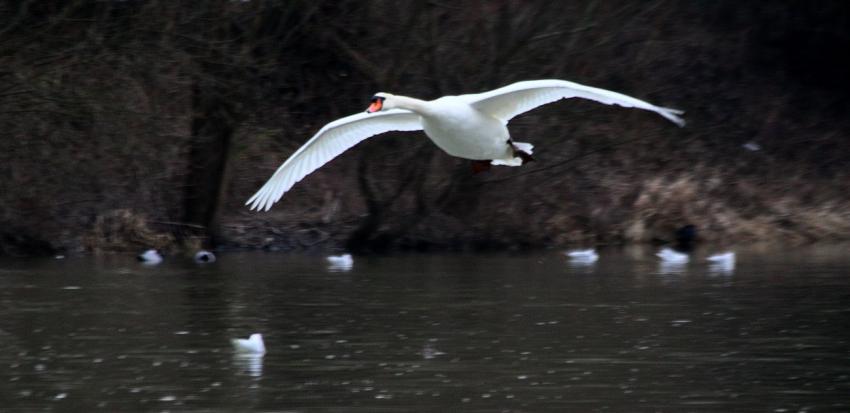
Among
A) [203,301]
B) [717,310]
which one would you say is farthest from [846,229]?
[203,301]

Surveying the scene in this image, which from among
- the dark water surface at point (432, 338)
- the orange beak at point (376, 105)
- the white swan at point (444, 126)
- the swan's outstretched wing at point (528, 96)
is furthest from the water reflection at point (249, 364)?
the swan's outstretched wing at point (528, 96)

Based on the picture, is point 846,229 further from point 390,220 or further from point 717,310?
point 717,310

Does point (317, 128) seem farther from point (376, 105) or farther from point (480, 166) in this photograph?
point (376, 105)

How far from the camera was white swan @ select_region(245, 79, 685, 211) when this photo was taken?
1315 centimetres

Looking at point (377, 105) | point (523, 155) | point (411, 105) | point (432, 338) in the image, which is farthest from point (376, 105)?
point (432, 338)

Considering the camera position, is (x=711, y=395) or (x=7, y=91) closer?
(x=711, y=395)

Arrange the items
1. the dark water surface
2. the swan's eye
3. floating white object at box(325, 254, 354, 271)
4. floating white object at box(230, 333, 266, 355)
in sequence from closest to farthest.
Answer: the dark water surface, floating white object at box(230, 333, 266, 355), the swan's eye, floating white object at box(325, 254, 354, 271)

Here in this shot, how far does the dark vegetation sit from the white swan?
6005 millimetres

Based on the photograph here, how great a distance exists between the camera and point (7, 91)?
62.5 feet

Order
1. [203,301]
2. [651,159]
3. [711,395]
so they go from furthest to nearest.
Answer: [651,159], [203,301], [711,395]

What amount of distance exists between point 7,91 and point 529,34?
661 centimetres

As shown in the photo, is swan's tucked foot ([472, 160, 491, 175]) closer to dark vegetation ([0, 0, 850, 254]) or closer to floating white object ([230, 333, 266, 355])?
floating white object ([230, 333, 266, 355])

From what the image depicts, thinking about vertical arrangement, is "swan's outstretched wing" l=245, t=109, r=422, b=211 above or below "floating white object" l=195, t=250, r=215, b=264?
above

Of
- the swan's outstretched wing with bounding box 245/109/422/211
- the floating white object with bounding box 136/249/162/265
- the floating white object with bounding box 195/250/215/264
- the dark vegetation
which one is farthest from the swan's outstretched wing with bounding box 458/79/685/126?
the floating white object with bounding box 136/249/162/265
